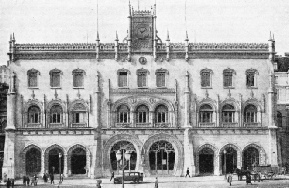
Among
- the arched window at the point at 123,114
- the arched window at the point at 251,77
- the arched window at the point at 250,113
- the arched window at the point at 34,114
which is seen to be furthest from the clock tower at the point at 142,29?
the arched window at the point at 34,114

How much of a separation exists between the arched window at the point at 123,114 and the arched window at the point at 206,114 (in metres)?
7.54

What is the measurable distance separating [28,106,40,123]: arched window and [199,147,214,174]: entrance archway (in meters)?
17.0

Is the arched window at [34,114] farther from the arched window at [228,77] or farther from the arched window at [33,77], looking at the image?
the arched window at [228,77]

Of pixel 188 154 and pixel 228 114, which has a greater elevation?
pixel 228 114

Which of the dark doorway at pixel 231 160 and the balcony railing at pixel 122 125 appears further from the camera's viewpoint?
the dark doorway at pixel 231 160

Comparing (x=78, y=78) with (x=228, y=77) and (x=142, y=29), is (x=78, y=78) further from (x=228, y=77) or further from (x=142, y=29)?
(x=228, y=77)

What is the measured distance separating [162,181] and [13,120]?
16326mm

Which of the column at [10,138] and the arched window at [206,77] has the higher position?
the arched window at [206,77]

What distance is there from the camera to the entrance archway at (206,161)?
55.2m

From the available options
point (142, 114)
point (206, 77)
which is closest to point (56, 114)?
point (142, 114)

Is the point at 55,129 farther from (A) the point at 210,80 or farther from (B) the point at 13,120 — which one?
(A) the point at 210,80

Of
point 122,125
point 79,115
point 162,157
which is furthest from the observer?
point 162,157

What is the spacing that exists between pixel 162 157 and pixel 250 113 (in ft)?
33.2

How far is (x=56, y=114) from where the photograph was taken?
180 ft
